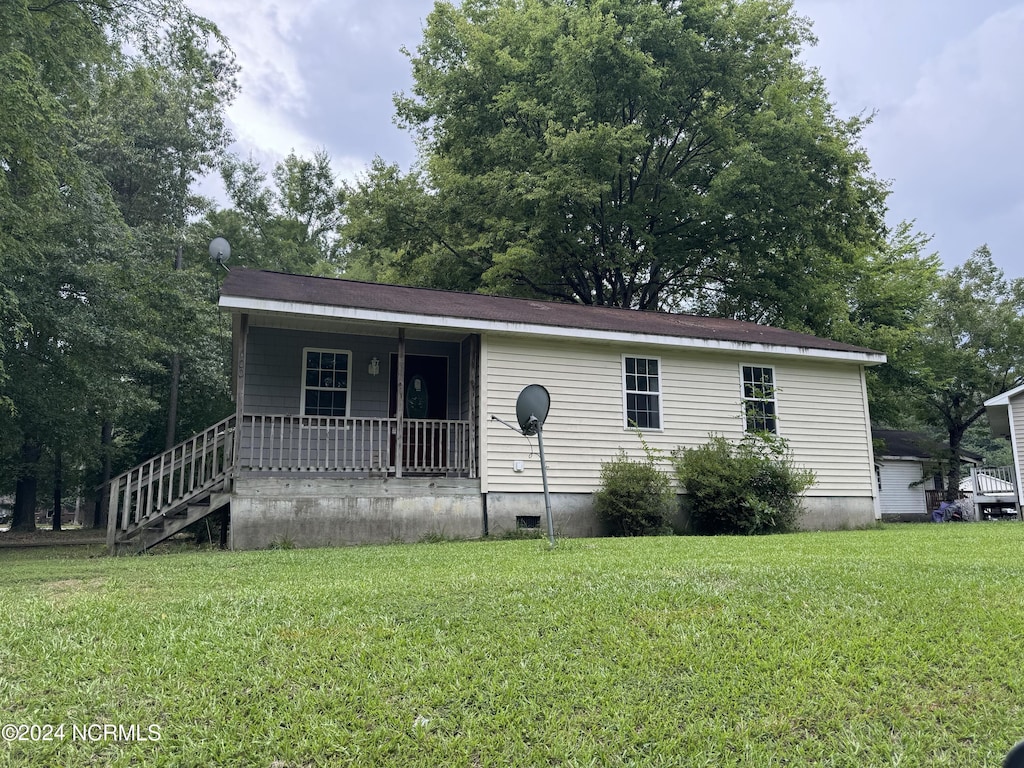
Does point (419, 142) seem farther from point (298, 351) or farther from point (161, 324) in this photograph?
point (298, 351)

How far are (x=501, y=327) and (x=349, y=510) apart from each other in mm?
3680

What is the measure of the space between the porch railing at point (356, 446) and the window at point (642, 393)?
9.94 ft

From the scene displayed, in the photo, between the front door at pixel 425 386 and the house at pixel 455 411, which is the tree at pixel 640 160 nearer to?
the house at pixel 455 411

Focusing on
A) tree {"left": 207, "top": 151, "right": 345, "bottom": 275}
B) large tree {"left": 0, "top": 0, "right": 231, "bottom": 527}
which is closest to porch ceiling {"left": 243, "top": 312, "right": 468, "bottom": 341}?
large tree {"left": 0, "top": 0, "right": 231, "bottom": 527}

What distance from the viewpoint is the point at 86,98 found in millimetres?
14016

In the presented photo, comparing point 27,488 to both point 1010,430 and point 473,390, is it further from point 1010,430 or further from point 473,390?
point 1010,430

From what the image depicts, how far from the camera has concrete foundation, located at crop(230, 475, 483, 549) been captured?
32.7 ft

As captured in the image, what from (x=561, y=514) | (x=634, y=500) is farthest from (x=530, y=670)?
(x=561, y=514)

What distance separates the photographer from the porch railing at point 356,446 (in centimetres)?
1074

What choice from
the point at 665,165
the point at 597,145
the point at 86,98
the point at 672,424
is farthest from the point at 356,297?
the point at 665,165

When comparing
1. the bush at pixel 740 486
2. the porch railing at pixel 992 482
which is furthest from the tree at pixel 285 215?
the porch railing at pixel 992 482

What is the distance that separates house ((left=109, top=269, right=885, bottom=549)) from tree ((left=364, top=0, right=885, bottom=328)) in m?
6.79

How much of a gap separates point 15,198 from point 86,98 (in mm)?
2716

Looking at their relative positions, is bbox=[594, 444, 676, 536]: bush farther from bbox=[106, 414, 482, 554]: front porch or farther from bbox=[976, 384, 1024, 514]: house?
bbox=[976, 384, 1024, 514]: house
